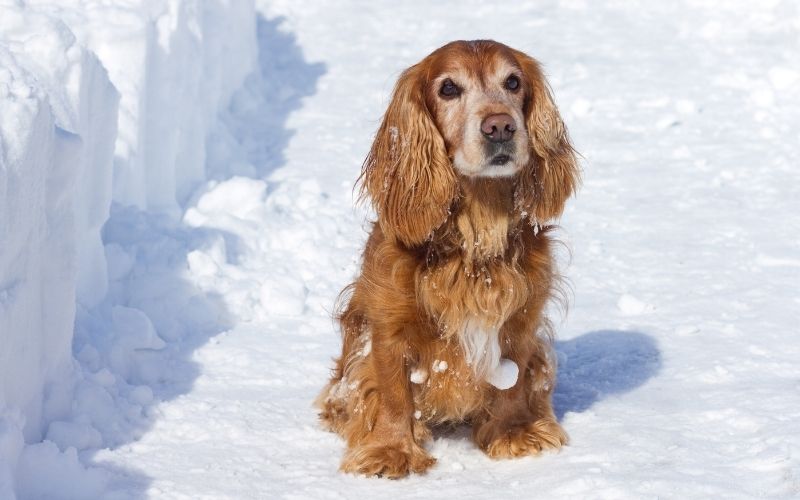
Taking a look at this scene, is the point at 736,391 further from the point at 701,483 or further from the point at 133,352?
the point at 133,352

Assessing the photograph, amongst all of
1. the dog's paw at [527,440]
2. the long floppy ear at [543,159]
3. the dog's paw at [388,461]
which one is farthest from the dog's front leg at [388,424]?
the long floppy ear at [543,159]

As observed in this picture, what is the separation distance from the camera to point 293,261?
17.1ft

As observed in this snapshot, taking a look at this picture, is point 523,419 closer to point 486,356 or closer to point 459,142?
point 486,356

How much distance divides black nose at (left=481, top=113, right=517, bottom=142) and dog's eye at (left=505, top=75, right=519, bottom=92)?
26 centimetres

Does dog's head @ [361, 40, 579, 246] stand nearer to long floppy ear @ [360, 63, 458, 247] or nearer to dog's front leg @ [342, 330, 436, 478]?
long floppy ear @ [360, 63, 458, 247]

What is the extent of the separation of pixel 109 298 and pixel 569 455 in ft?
6.93

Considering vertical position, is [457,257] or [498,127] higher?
[498,127]

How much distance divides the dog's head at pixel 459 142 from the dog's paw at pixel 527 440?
65cm

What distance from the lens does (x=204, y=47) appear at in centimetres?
674

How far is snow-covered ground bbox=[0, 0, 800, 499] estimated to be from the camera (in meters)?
3.22

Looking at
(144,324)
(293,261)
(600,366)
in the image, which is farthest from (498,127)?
(293,261)

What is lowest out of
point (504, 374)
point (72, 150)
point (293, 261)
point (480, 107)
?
point (293, 261)

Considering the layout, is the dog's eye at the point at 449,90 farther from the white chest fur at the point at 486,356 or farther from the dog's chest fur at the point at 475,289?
the white chest fur at the point at 486,356

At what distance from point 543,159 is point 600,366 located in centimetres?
107
